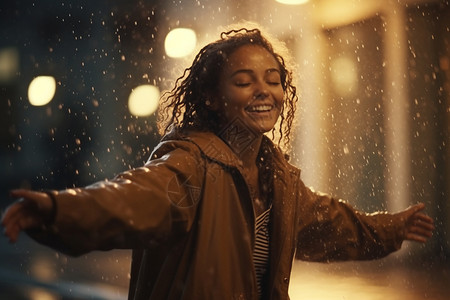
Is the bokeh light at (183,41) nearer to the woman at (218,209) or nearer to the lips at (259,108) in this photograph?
the woman at (218,209)

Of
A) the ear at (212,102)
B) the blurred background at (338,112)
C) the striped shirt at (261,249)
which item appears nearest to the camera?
the striped shirt at (261,249)

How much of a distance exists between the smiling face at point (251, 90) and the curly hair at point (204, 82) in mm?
63

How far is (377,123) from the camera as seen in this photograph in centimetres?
1362

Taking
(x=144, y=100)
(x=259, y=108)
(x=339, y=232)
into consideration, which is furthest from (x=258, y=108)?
(x=144, y=100)

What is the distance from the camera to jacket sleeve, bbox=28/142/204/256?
2854mm

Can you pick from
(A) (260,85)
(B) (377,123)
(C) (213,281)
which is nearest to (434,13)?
(B) (377,123)

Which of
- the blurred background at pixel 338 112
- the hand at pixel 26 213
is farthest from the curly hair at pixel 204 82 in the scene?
the hand at pixel 26 213

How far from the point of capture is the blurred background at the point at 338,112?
1034 cm

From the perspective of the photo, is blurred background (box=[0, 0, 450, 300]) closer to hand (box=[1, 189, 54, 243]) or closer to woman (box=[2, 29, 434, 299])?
woman (box=[2, 29, 434, 299])

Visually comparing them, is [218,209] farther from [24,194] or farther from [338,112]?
[338,112]

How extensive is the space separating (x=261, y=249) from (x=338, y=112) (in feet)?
38.2

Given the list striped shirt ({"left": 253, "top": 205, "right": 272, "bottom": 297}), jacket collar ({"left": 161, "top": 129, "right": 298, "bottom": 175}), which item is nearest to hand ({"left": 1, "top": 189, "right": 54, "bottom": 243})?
jacket collar ({"left": 161, "top": 129, "right": 298, "bottom": 175})

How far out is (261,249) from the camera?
377 cm

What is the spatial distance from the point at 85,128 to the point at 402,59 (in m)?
17.5
